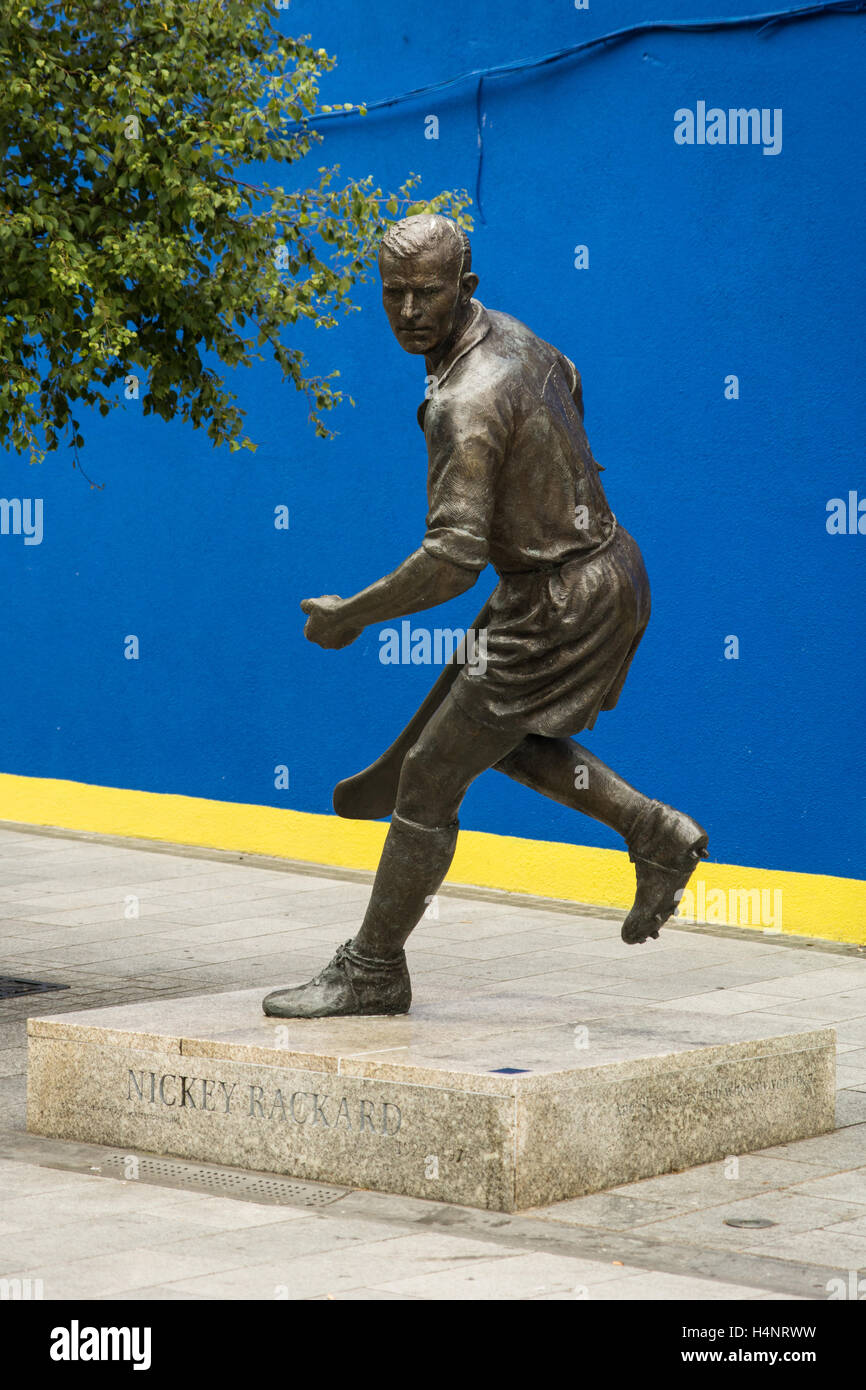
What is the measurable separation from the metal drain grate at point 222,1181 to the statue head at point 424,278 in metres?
2.28

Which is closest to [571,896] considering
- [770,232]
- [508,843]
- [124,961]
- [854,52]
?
[508,843]

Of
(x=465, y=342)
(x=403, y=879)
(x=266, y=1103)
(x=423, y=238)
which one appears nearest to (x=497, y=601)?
(x=465, y=342)

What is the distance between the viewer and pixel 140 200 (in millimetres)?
7355

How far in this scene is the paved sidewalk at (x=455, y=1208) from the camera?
455cm

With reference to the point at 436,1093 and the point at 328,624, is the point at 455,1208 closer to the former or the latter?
the point at 436,1093

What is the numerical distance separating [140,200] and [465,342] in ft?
7.44

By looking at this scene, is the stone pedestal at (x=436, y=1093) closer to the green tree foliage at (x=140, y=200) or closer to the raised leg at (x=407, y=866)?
the raised leg at (x=407, y=866)

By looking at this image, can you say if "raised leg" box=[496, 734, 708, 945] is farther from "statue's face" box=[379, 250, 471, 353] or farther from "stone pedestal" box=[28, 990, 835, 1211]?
"statue's face" box=[379, 250, 471, 353]

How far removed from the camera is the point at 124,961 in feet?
27.9

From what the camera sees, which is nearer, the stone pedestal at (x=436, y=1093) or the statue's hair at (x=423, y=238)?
the stone pedestal at (x=436, y=1093)

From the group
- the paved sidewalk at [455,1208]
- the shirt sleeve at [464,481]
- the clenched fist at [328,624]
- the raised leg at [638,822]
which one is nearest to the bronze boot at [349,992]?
the paved sidewalk at [455,1208]

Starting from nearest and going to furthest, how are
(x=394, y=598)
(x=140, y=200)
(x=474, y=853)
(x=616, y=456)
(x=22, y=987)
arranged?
(x=394, y=598) < (x=140, y=200) < (x=22, y=987) < (x=616, y=456) < (x=474, y=853)

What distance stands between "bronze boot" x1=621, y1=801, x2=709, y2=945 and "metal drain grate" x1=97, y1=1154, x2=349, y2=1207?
1.14m
